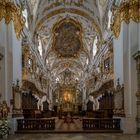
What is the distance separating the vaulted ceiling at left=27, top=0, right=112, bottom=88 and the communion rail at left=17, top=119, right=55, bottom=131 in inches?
444

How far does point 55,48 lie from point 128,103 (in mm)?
25948

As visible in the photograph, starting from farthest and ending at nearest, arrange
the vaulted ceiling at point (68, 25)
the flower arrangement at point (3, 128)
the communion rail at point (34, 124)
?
the vaulted ceiling at point (68, 25) → the communion rail at point (34, 124) → the flower arrangement at point (3, 128)

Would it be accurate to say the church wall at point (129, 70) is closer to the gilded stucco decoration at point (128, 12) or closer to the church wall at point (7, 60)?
the gilded stucco decoration at point (128, 12)

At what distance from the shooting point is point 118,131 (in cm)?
2125

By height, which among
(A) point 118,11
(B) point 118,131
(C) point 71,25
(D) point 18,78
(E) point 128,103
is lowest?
(B) point 118,131

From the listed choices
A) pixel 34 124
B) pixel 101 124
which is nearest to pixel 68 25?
pixel 34 124

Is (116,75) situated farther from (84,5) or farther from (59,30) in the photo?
(59,30)

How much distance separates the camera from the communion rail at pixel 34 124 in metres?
22.2

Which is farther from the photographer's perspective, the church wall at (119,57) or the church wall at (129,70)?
the church wall at (119,57)

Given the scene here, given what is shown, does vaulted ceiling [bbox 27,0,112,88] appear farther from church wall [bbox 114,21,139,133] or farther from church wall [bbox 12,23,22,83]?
church wall [bbox 114,21,139,133]

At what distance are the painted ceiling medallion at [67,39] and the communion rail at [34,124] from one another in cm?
1767

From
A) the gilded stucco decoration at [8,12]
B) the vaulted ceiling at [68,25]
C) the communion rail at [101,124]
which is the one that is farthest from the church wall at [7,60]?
the vaulted ceiling at [68,25]

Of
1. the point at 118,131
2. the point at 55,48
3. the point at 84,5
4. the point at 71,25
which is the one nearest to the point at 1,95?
the point at 118,131

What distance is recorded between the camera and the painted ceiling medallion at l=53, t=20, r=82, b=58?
40.8m
